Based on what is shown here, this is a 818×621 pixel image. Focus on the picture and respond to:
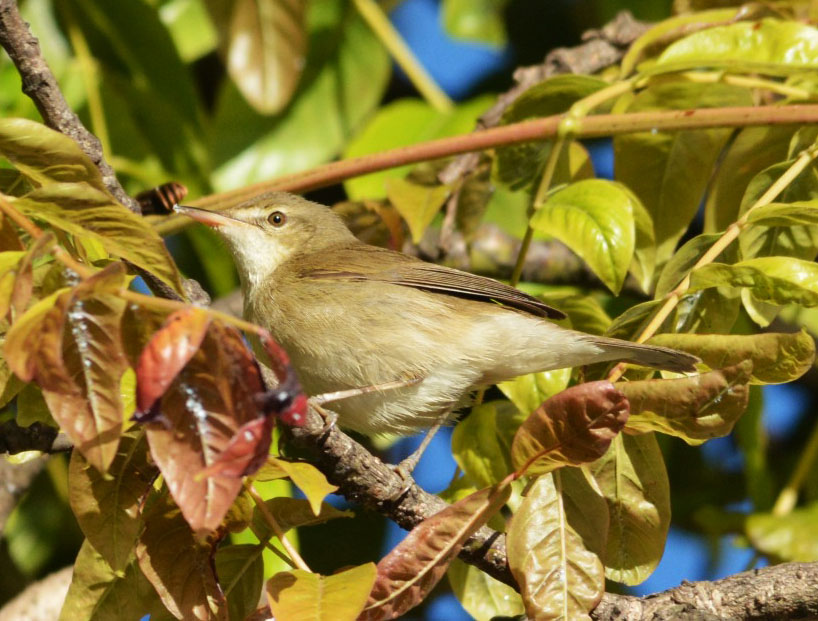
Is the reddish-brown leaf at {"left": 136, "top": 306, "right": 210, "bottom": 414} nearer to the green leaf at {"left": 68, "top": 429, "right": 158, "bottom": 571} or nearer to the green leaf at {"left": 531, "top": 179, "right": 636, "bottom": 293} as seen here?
the green leaf at {"left": 68, "top": 429, "right": 158, "bottom": 571}

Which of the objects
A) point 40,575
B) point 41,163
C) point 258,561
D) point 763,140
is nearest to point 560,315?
point 763,140

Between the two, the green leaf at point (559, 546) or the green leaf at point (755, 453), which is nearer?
the green leaf at point (559, 546)

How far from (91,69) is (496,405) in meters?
2.26

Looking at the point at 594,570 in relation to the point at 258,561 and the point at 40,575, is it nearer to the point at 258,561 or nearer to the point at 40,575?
the point at 258,561

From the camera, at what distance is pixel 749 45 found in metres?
3.34

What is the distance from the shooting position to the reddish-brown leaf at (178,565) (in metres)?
2.07

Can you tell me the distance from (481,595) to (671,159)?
5.13 feet

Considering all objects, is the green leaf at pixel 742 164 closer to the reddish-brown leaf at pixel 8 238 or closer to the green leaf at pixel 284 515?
the green leaf at pixel 284 515

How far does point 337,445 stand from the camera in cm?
230

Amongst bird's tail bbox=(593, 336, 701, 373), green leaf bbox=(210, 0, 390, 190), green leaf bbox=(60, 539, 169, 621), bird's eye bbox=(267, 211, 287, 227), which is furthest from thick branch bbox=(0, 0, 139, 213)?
green leaf bbox=(210, 0, 390, 190)

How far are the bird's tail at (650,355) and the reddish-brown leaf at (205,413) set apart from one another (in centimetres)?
114

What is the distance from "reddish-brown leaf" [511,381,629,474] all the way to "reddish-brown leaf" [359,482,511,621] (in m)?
0.11

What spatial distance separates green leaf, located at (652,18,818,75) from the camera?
3238 mm

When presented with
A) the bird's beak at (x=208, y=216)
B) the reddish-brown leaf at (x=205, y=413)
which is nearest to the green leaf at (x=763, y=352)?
the reddish-brown leaf at (x=205, y=413)
